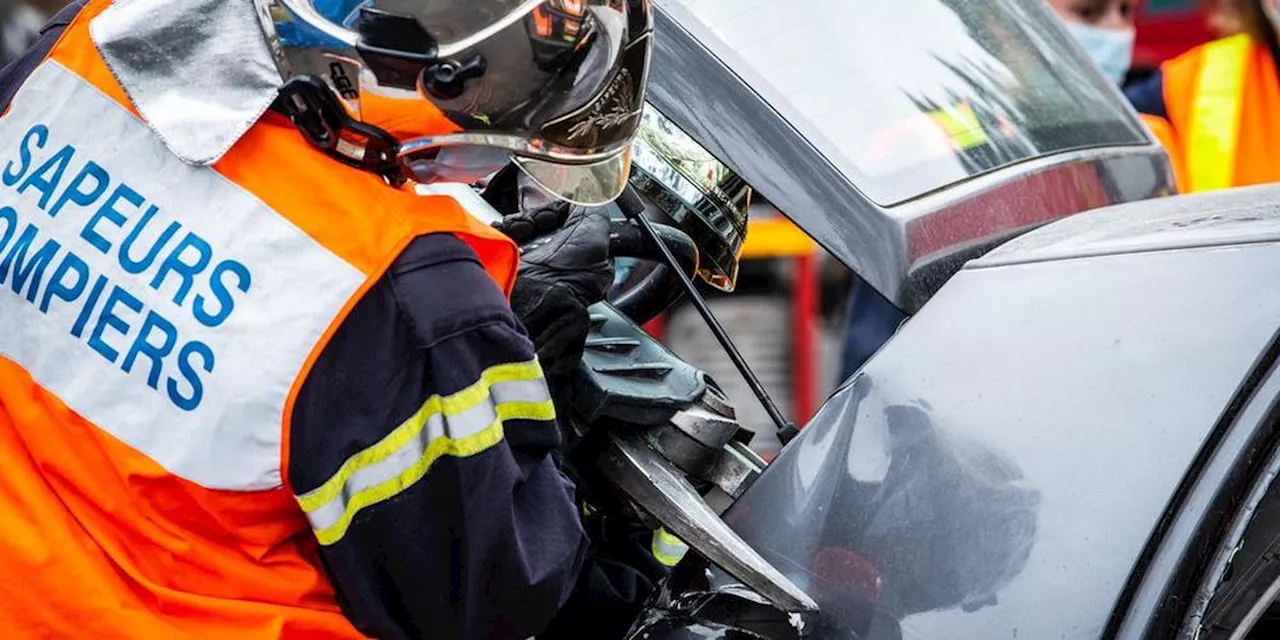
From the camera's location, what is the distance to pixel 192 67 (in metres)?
1.90

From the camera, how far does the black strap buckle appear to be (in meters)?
1.85

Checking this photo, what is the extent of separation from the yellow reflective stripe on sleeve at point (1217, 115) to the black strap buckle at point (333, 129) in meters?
2.89

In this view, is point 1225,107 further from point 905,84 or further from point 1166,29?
point 1166,29

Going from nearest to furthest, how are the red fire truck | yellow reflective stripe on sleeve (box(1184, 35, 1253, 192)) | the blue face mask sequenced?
yellow reflective stripe on sleeve (box(1184, 35, 1253, 192)), the blue face mask, the red fire truck

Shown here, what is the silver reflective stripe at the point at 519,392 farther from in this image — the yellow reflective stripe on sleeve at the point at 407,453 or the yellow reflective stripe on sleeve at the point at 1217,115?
the yellow reflective stripe on sleeve at the point at 1217,115

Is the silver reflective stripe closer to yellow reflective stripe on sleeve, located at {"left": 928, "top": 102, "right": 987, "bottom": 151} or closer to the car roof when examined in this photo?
the car roof

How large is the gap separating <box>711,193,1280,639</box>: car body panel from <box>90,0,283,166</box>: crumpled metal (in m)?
0.69

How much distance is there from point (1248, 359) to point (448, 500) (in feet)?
2.60

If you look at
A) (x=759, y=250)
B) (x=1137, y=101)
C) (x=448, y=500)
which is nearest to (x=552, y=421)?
(x=448, y=500)

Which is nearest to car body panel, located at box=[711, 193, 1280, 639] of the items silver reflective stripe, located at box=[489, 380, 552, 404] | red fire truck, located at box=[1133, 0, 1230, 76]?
silver reflective stripe, located at box=[489, 380, 552, 404]

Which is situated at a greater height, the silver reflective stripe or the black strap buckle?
the black strap buckle

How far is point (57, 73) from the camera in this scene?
1.99m

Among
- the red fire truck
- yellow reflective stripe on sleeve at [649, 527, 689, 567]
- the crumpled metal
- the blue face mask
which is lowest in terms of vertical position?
the red fire truck

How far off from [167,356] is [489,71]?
440 millimetres
